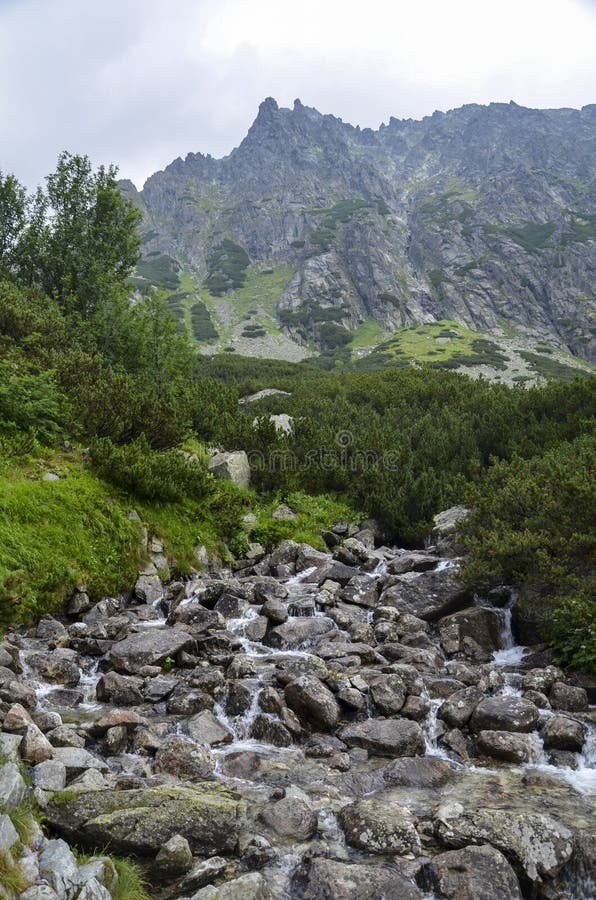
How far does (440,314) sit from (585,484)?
133070mm

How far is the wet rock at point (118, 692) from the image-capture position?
7688mm

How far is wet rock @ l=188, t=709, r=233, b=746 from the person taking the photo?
273 inches

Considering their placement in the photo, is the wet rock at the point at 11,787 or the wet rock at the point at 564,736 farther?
the wet rock at the point at 564,736

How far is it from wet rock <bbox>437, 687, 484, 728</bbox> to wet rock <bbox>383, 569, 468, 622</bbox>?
3.42 metres

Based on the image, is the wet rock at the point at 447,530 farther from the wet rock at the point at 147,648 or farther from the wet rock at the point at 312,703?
the wet rock at the point at 147,648

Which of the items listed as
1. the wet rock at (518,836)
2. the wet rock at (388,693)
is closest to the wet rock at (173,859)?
the wet rock at (518,836)

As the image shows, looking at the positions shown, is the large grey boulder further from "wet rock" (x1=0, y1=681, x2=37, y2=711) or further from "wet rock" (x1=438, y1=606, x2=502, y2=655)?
"wet rock" (x1=0, y1=681, x2=37, y2=711)

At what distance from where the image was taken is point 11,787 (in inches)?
173

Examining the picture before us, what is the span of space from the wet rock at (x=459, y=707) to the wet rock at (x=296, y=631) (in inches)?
117

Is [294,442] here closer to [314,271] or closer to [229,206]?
[314,271]

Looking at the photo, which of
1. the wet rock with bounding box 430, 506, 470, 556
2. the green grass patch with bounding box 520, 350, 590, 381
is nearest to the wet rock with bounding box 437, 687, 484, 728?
the wet rock with bounding box 430, 506, 470, 556

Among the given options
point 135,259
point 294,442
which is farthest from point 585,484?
point 135,259

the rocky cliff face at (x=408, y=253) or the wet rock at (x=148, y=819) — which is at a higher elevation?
the rocky cliff face at (x=408, y=253)

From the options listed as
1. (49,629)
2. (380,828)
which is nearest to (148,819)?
(380,828)
